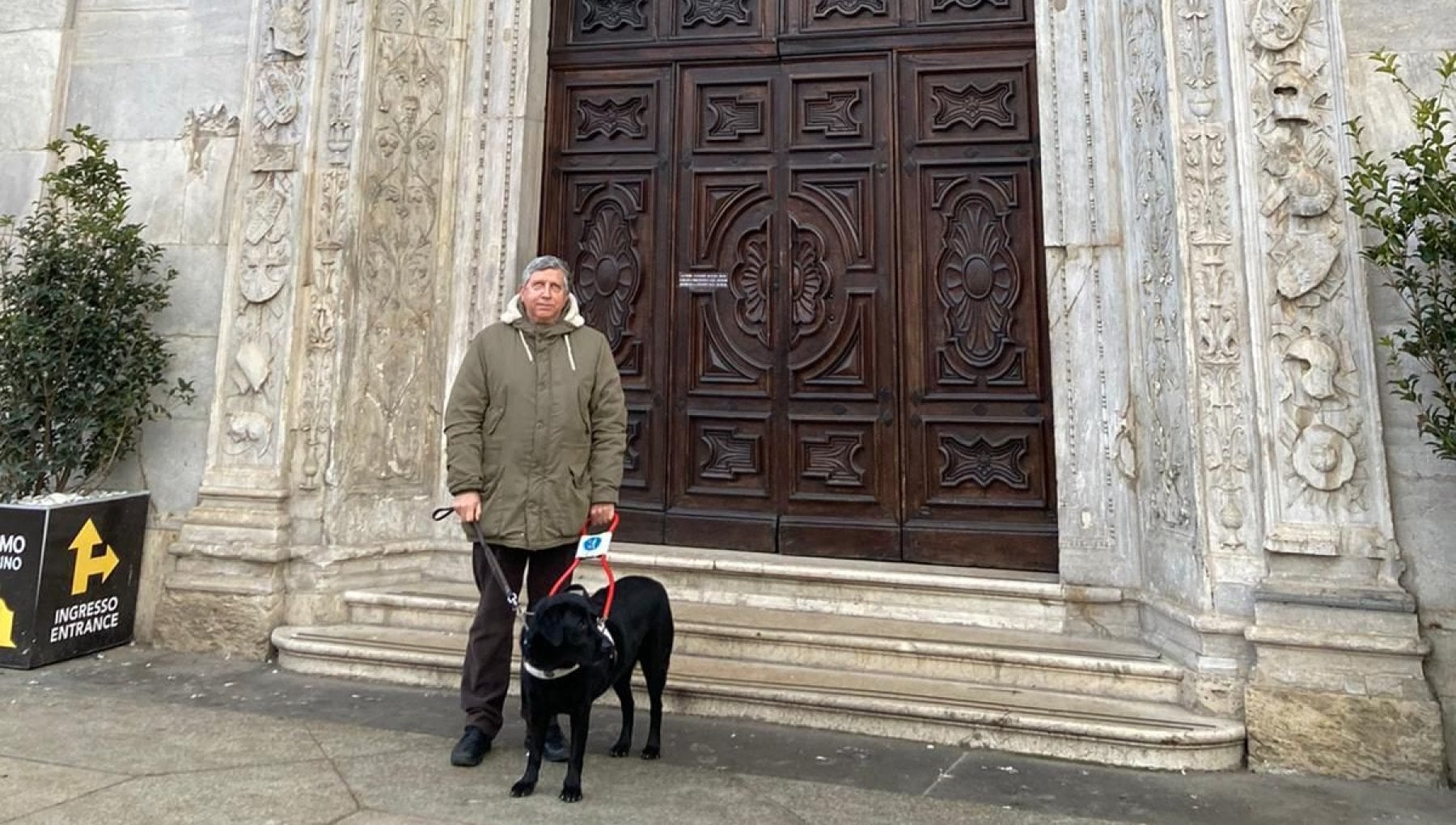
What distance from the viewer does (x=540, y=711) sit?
2.95m

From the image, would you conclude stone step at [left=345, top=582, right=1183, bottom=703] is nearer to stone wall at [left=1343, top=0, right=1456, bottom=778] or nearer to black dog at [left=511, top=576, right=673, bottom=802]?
stone wall at [left=1343, top=0, right=1456, bottom=778]

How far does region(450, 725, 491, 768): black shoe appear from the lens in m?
3.24

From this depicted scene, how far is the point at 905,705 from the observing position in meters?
3.71

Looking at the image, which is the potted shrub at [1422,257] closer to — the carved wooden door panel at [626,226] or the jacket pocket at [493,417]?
the jacket pocket at [493,417]

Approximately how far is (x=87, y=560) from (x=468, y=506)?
2951mm

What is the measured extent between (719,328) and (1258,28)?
3214 mm

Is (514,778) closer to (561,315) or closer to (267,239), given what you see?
(561,315)

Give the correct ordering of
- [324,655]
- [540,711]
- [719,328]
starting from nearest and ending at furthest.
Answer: [540,711] → [324,655] → [719,328]

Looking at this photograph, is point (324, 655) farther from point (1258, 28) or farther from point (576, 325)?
point (1258, 28)

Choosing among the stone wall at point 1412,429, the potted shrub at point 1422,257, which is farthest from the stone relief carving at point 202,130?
the stone wall at point 1412,429

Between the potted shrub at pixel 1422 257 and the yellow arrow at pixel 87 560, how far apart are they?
635cm

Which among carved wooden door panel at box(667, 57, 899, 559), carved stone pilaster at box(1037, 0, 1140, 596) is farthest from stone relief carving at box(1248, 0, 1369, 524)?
carved wooden door panel at box(667, 57, 899, 559)

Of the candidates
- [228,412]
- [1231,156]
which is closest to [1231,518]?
[1231,156]

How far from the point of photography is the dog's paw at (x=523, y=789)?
2.96 meters
